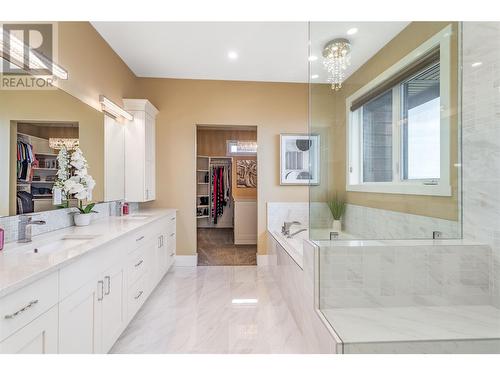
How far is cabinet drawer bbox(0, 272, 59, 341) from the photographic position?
2.93ft

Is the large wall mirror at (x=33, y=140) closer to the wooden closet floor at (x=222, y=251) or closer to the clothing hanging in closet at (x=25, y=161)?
the clothing hanging in closet at (x=25, y=161)

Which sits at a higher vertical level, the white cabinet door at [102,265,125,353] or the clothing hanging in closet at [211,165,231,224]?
the clothing hanging in closet at [211,165,231,224]

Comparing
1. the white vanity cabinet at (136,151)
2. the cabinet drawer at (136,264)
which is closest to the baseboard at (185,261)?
the white vanity cabinet at (136,151)

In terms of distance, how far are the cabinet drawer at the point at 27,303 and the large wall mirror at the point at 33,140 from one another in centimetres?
82

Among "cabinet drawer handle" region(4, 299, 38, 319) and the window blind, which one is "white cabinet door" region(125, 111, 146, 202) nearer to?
"cabinet drawer handle" region(4, 299, 38, 319)

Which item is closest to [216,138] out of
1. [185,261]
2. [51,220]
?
[185,261]

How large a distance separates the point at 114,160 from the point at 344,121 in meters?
2.72

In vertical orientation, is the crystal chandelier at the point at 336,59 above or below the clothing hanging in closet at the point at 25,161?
above

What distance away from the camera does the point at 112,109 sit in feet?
9.55

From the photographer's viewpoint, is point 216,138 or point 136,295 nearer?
point 136,295

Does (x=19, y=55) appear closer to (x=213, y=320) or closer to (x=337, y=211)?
(x=213, y=320)

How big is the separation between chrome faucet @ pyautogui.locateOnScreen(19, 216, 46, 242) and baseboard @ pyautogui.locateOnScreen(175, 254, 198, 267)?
2306 mm

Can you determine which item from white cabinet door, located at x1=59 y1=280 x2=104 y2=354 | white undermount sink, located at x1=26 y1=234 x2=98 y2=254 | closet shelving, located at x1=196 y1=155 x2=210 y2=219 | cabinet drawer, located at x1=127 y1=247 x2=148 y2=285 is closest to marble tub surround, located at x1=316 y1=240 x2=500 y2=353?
white cabinet door, located at x1=59 y1=280 x2=104 y2=354

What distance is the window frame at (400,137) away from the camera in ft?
5.89
